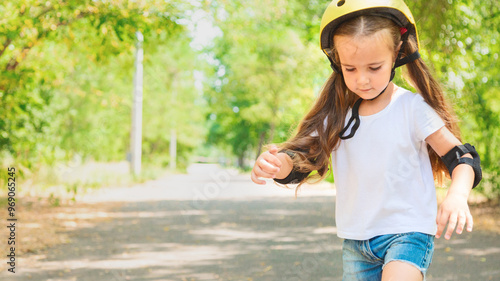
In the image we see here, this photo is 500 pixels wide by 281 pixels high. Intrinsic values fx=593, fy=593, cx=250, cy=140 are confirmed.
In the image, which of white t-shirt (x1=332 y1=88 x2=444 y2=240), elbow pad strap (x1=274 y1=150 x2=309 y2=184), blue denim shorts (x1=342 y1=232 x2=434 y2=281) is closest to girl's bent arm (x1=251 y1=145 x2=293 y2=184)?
elbow pad strap (x1=274 y1=150 x2=309 y2=184)

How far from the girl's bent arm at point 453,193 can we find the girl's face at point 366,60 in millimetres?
322

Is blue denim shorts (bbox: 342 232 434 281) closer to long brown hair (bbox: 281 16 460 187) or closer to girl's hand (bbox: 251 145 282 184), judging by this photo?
long brown hair (bbox: 281 16 460 187)

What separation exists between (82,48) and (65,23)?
11.0 ft

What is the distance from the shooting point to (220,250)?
278 inches

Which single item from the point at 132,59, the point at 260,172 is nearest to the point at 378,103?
the point at 260,172

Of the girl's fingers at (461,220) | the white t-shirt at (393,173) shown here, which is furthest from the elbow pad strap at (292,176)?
the girl's fingers at (461,220)

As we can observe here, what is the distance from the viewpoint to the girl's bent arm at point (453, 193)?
208 cm

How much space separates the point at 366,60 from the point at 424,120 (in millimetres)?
371

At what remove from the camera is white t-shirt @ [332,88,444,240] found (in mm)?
2445

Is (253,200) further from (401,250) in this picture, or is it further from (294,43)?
(294,43)

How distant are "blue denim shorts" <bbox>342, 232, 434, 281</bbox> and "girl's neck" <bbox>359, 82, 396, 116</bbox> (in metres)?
0.55

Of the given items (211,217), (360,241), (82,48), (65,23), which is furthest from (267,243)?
(82,48)

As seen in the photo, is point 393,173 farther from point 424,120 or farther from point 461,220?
point 461,220

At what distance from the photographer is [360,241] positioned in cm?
253
